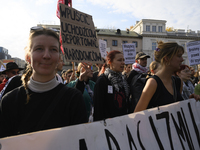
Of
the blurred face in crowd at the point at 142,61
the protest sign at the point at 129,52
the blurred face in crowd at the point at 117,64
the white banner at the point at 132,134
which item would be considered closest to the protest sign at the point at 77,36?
the blurred face in crowd at the point at 117,64

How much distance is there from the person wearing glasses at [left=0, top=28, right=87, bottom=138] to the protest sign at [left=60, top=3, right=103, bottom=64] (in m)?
0.99

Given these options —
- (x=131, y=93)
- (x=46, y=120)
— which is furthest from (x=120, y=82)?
(x=46, y=120)

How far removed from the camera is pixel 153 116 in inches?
75.0

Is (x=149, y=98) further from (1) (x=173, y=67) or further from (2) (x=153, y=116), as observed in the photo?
(1) (x=173, y=67)

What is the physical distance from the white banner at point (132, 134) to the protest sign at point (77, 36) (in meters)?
1.33

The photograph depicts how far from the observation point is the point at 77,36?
2809 mm

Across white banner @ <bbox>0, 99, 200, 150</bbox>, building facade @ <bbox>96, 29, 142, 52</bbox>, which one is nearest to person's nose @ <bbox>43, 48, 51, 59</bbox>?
white banner @ <bbox>0, 99, 200, 150</bbox>

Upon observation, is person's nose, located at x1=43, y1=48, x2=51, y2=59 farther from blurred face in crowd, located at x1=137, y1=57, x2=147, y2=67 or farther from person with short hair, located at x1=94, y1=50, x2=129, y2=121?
blurred face in crowd, located at x1=137, y1=57, x2=147, y2=67

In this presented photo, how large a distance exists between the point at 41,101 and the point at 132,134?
2.98ft

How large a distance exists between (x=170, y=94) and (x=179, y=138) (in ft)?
1.91

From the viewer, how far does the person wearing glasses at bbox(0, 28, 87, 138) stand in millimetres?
1371

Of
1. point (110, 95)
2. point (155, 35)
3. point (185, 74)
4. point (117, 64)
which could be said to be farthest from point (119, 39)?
point (110, 95)

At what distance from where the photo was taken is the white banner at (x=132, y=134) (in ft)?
4.20

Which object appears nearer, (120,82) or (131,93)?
(120,82)
